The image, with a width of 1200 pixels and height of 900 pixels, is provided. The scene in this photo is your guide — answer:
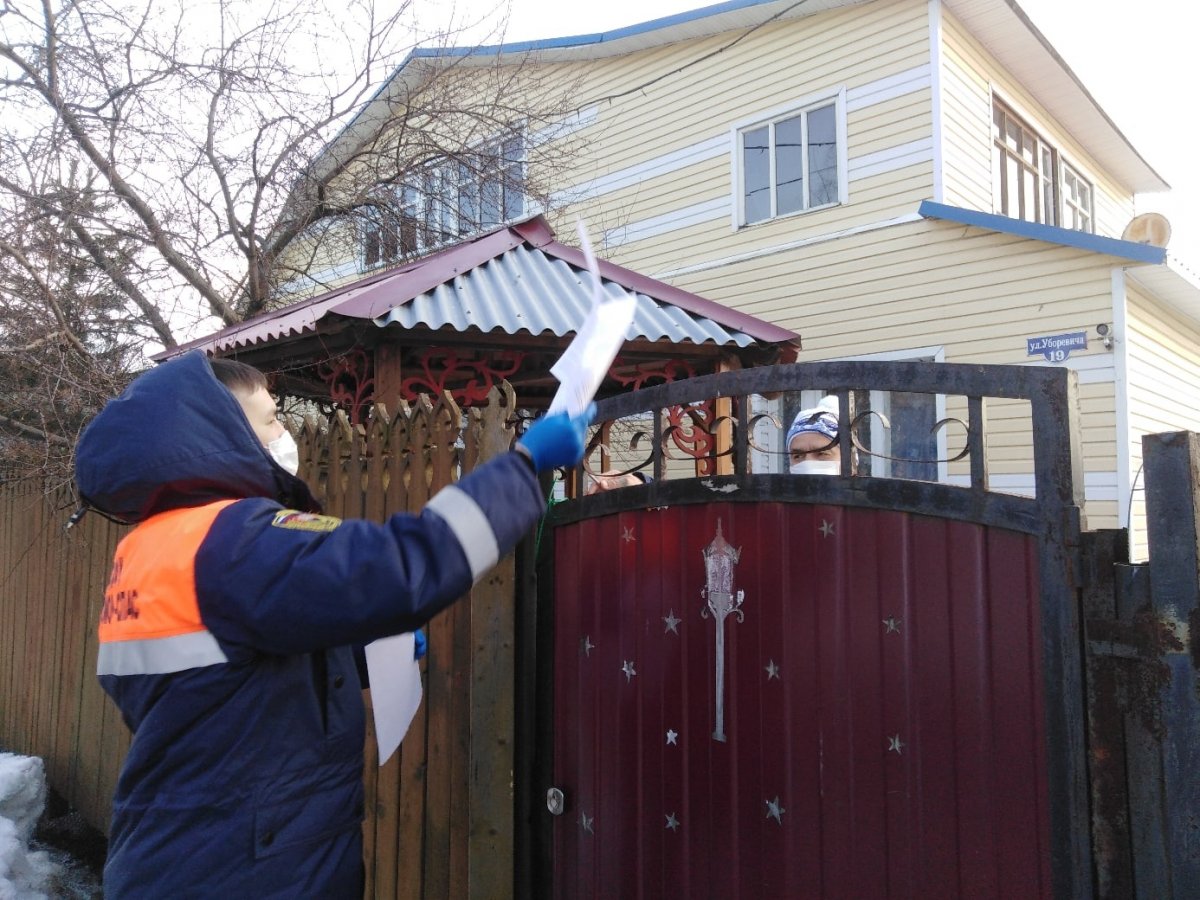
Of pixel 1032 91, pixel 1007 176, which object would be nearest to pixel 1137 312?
pixel 1007 176

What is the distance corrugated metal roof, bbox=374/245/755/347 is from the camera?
4777mm

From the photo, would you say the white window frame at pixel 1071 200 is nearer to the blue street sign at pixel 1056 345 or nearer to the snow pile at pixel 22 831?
the blue street sign at pixel 1056 345

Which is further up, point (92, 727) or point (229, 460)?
point (229, 460)

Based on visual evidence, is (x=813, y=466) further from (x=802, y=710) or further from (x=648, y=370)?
(x=648, y=370)

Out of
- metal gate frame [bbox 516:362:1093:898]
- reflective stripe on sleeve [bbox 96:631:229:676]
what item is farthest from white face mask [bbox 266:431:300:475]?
metal gate frame [bbox 516:362:1093:898]

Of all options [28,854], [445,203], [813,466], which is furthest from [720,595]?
[445,203]

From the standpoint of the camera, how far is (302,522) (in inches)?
65.8

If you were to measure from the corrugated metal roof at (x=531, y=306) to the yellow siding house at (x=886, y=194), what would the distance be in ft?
10.9

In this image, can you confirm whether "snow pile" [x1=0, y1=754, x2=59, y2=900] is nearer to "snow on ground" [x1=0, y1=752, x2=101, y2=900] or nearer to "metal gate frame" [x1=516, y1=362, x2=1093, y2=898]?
"snow on ground" [x1=0, y1=752, x2=101, y2=900]

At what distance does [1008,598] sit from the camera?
6.45 feet

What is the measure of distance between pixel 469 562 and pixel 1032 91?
489 inches

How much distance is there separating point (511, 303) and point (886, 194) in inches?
243

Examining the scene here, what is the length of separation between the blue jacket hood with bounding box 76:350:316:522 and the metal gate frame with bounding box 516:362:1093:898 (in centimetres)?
119

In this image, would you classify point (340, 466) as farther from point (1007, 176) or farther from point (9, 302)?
point (1007, 176)
